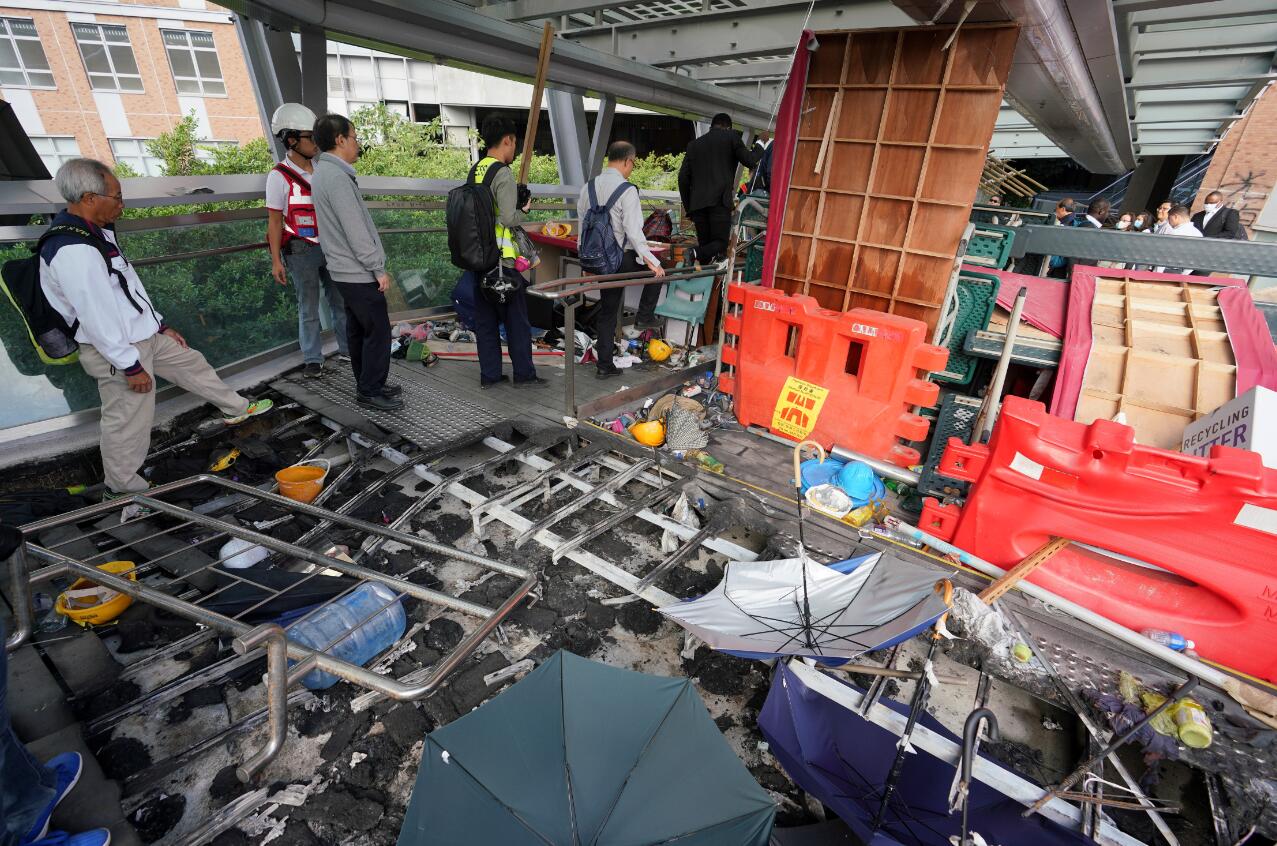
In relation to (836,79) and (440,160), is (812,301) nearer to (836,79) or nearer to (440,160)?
(836,79)

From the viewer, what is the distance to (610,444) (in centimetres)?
437

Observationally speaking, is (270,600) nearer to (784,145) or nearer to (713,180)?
(784,145)

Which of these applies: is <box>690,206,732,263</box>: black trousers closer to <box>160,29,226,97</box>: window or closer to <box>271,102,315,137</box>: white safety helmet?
<box>271,102,315,137</box>: white safety helmet

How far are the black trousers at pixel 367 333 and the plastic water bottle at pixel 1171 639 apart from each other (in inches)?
206

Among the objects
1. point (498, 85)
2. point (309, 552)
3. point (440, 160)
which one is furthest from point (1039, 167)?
point (309, 552)

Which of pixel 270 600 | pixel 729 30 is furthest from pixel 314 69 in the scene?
pixel 270 600

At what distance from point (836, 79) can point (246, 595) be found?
5.40m

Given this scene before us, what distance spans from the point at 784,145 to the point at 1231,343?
3628 mm

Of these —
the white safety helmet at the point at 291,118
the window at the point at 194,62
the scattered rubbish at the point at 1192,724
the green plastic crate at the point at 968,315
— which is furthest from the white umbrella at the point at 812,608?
the window at the point at 194,62

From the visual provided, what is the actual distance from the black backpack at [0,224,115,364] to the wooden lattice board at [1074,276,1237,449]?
20.5ft

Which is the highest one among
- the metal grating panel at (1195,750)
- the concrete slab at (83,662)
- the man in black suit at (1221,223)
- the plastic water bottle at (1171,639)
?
the man in black suit at (1221,223)

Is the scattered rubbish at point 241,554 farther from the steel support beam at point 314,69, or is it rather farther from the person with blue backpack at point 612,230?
the steel support beam at point 314,69

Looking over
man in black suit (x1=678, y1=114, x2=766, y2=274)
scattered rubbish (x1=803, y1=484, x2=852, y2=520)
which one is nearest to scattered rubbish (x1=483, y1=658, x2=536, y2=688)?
scattered rubbish (x1=803, y1=484, x2=852, y2=520)

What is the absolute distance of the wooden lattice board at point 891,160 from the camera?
404 centimetres
